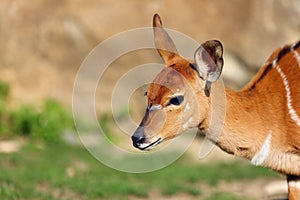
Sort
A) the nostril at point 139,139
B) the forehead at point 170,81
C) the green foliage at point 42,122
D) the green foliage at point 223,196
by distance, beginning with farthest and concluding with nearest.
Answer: the green foliage at point 42,122, the green foliage at point 223,196, the forehead at point 170,81, the nostril at point 139,139

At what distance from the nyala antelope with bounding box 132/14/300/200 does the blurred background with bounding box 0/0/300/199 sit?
340 centimetres

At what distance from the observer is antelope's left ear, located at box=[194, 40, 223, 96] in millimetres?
5273

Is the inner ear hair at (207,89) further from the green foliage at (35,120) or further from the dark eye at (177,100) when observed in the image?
the green foliage at (35,120)

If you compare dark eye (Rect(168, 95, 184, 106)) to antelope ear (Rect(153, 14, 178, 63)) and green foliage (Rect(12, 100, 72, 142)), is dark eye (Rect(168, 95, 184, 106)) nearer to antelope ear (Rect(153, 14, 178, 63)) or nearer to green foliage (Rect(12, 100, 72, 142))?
antelope ear (Rect(153, 14, 178, 63))

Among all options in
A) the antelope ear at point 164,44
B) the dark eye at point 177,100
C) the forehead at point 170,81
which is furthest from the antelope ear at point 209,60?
the antelope ear at point 164,44

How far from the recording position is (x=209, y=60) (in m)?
5.33

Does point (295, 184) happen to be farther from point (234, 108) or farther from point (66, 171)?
point (66, 171)

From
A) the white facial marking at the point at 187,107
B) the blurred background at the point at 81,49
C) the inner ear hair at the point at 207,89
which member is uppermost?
the blurred background at the point at 81,49

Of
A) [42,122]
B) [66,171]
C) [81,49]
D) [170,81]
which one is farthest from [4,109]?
[170,81]

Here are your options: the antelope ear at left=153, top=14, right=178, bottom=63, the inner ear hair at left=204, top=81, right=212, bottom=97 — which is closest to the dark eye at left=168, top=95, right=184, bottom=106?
the inner ear hair at left=204, top=81, right=212, bottom=97

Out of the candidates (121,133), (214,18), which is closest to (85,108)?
(121,133)

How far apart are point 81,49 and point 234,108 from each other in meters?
5.23

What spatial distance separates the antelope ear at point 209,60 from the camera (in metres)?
5.27

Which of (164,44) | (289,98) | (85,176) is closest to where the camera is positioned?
(289,98)
